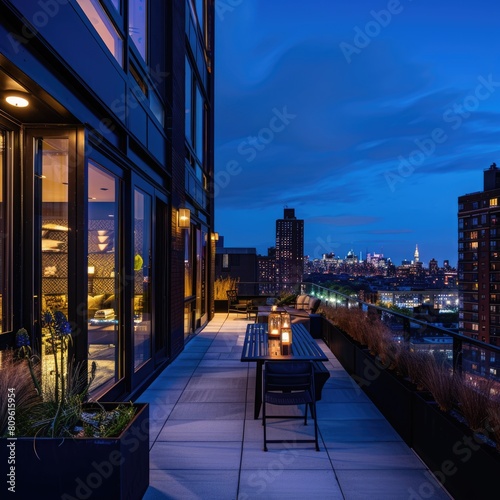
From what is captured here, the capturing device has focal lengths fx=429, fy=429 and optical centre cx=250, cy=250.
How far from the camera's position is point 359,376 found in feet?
17.0

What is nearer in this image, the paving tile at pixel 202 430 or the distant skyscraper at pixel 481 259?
the paving tile at pixel 202 430

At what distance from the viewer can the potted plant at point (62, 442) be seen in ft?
7.09

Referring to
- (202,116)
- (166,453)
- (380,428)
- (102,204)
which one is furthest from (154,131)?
(202,116)

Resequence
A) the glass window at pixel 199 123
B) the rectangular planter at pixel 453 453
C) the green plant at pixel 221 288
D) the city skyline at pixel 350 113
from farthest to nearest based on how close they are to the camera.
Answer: the city skyline at pixel 350 113
the green plant at pixel 221 288
the glass window at pixel 199 123
the rectangular planter at pixel 453 453

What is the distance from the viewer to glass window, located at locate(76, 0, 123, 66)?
3426 millimetres

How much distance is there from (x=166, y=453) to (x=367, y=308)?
3.66 meters

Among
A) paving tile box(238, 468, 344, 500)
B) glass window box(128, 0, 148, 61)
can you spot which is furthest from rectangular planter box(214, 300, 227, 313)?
paving tile box(238, 468, 344, 500)

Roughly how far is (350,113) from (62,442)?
2339 inches

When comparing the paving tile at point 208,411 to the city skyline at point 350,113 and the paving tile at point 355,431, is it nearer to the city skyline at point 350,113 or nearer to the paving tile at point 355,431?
the paving tile at point 355,431

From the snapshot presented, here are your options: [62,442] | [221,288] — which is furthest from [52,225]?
[221,288]

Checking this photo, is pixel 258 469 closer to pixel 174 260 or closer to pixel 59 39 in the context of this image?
pixel 59 39

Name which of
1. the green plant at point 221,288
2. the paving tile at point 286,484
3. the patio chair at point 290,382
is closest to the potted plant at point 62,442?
the paving tile at point 286,484

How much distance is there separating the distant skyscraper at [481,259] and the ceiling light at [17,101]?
3060 inches

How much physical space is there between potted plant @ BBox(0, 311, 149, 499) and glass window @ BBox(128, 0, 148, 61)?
364 centimetres
